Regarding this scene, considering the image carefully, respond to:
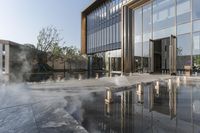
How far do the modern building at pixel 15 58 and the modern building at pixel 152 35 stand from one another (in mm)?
14350

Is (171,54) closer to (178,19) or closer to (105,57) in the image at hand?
(178,19)

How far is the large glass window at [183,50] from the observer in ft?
79.9

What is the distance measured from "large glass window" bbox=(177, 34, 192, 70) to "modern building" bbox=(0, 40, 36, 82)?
22561 millimetres

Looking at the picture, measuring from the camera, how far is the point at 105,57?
152ft

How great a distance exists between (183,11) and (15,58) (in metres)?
30.6

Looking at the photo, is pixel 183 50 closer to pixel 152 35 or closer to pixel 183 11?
pixel 183 11

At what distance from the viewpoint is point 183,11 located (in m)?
25.2

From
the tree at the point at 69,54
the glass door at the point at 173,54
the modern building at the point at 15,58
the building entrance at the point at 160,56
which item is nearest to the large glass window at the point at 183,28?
the glass door at the point at 173,54

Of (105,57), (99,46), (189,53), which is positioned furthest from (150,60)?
(99,46)

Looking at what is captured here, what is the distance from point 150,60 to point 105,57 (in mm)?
17198

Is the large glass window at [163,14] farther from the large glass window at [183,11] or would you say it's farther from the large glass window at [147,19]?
the large glass window at [147,19]

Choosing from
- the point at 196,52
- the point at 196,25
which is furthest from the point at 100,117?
the point at 196,25

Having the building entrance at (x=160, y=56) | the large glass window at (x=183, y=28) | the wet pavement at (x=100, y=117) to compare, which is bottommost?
the wet pavement at (x=100, y=117)

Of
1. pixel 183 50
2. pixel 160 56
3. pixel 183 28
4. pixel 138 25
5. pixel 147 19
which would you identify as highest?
pixel 147 19
